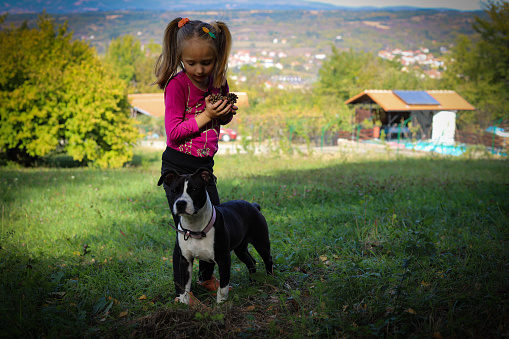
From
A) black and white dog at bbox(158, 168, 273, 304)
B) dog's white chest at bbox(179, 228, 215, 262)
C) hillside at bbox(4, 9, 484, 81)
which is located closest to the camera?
black and white dog at bbox(158, 168, 273, 304)

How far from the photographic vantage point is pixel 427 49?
10538cm

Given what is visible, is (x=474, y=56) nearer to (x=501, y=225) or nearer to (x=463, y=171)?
(x=463, y=171)

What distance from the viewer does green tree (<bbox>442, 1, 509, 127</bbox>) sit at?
33.9 metres

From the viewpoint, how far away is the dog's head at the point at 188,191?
8.75 ft

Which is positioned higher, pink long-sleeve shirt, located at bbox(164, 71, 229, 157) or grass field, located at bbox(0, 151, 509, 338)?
pink long-sleeve shirt, located at bbox(164, 71, 229, 157)

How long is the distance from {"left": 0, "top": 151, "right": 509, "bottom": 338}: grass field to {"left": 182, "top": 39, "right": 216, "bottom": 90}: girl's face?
5.49 feet

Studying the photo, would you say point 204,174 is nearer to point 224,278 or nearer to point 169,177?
point 169,177

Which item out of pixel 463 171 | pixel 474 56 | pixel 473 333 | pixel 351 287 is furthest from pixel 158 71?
pixel 474 56

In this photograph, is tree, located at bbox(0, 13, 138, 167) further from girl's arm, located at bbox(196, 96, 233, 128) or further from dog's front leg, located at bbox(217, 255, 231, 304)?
dog's front leg, located at bbox(217, 255, 231, 304)

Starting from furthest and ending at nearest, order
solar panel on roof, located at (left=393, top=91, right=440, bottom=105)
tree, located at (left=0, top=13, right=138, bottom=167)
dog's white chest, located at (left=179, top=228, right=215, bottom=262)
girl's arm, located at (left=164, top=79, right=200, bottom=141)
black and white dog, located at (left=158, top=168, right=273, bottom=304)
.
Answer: solar panel on roof, located at (left=393, top=91, right=440, bottom=105) < tree, located at (left=0, top=13, right=138, bottom=167) < girl's arm, located at (left=164, top=79, right=200, bottom=141) < dog's white chest, located at (left=179, top=228, right=215, bottom=262) < black and white dog, located at (left=158, top=168, right=273, bottom=304)

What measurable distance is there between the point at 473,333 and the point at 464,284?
813mm

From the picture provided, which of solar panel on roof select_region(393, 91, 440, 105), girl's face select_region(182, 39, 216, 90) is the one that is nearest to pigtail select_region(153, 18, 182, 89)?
girl's face select_region(182, 39, 216, 90)

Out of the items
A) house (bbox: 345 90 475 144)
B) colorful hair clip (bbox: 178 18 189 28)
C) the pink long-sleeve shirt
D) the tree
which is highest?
colorful hair clip (bbox: 178 18 189 28)

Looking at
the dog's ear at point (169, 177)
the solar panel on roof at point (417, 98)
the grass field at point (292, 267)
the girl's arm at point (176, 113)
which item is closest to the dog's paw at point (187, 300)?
the grass field at point (292, 267)
